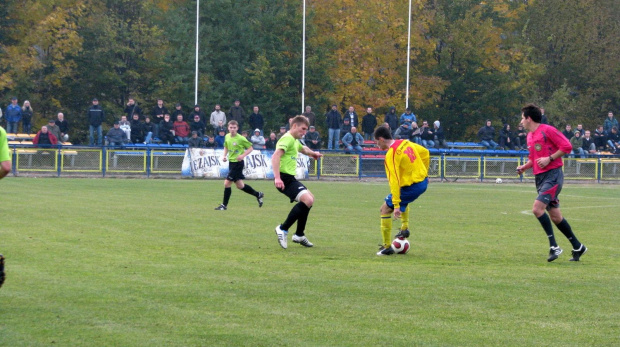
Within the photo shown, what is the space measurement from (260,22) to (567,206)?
100 feet

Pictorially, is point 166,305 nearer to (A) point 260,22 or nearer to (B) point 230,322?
(B) point 230,322

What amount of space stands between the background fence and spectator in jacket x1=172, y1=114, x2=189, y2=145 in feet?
4.63

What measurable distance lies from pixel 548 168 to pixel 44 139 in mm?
26590

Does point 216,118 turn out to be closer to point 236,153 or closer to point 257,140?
point 257,140

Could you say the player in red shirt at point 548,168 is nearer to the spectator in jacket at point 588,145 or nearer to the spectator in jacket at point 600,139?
the spectator in jacket at point 588,145

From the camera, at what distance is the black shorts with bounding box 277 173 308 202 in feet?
41.9

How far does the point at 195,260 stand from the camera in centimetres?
1070

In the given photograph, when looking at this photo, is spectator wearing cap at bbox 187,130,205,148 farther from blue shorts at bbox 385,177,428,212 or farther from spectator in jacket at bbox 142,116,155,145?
blue shorts at bbox 385,177,428,212

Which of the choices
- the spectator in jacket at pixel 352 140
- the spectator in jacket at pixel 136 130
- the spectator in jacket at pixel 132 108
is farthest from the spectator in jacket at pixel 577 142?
the spectator in jacket at pixel 132 108

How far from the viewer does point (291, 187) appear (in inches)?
505

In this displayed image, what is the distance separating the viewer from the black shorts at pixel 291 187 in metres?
12.8

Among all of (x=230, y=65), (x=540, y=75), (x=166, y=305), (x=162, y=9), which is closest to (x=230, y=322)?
(x=166, y=305)

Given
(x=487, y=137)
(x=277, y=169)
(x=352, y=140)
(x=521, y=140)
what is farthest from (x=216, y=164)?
(x=277, y=169)

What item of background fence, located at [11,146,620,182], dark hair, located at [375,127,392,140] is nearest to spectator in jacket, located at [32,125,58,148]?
background fence, located at [11,146,620,182]
